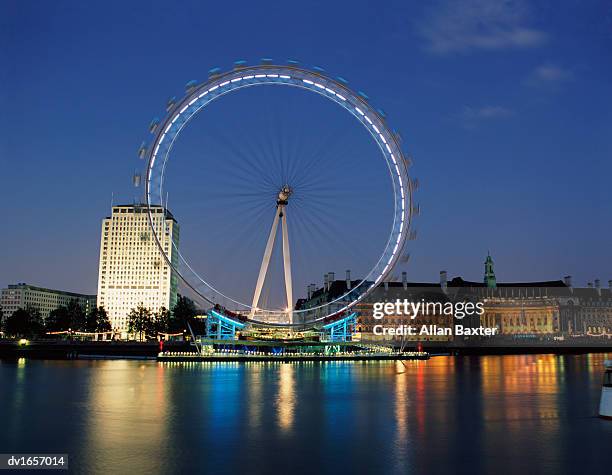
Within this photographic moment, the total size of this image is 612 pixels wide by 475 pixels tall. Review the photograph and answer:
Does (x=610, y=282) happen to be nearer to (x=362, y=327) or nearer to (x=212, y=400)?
(x=362, y=327)

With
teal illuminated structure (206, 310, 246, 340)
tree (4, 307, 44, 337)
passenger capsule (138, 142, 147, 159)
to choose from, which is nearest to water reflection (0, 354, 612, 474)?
passenger capsule (138, 142, 147, 159)

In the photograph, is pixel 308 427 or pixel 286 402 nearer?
pixel 308 427

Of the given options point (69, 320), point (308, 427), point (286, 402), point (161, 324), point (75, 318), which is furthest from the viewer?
point (75, 318)

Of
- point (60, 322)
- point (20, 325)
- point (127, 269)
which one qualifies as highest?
point (127, 269)

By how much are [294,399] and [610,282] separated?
5432 inches

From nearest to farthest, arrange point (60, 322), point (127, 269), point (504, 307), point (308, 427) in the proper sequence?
point (308, 427) < point (60, 322) < point (504, 307) < point (127, 269)

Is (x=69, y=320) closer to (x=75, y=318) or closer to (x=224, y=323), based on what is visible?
(x=75, y=318)

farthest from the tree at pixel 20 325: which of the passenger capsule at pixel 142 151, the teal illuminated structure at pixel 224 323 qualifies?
the passenger capsule at pixel 142 151

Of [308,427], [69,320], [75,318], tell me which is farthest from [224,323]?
[308,427]

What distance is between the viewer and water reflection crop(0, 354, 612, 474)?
690 inches

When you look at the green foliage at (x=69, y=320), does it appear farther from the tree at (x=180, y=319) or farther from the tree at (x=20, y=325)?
the tree at (x=180, y=319)

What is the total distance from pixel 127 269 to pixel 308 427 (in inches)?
6216

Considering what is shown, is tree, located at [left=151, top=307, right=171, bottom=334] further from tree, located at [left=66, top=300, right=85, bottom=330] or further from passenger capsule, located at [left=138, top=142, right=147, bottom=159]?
passenger capsule, located at [left=138, top=142, right=147, bottom=159]

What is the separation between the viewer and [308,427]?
23.4m
